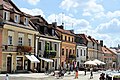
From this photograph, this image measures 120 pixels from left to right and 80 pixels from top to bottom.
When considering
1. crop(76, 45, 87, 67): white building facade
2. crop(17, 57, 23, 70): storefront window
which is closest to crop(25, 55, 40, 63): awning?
crop(17, 57, 23, 70): storefront window

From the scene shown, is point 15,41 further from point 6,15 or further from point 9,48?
point 6,15

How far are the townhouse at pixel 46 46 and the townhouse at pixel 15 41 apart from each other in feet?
11.2

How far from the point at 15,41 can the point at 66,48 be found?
24853 mm

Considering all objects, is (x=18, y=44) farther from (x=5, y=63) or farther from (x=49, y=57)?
(x=49, y=57)

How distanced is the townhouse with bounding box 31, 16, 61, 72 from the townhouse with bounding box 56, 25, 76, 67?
111 inches

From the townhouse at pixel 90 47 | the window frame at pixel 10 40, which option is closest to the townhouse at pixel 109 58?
the townhouse at pixel 90 47

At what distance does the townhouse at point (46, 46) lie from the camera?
56.8m

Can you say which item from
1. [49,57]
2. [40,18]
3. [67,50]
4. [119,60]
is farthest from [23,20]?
[119,60]

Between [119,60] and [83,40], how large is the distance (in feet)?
155

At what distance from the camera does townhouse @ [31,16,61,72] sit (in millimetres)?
56750

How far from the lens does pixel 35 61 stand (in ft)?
170

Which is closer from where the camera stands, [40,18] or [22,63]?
[22,63]

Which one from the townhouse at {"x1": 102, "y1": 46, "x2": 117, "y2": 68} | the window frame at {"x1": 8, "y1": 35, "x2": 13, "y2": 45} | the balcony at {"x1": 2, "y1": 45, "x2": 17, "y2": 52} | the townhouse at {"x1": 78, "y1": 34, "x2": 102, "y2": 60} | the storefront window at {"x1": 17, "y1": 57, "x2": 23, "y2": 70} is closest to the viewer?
the balcony at {"x1": 2, "y1": 45, "x2": 17, "y2": 52}

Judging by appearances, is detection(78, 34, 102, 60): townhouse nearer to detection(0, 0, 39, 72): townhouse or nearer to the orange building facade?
the orange building facade
